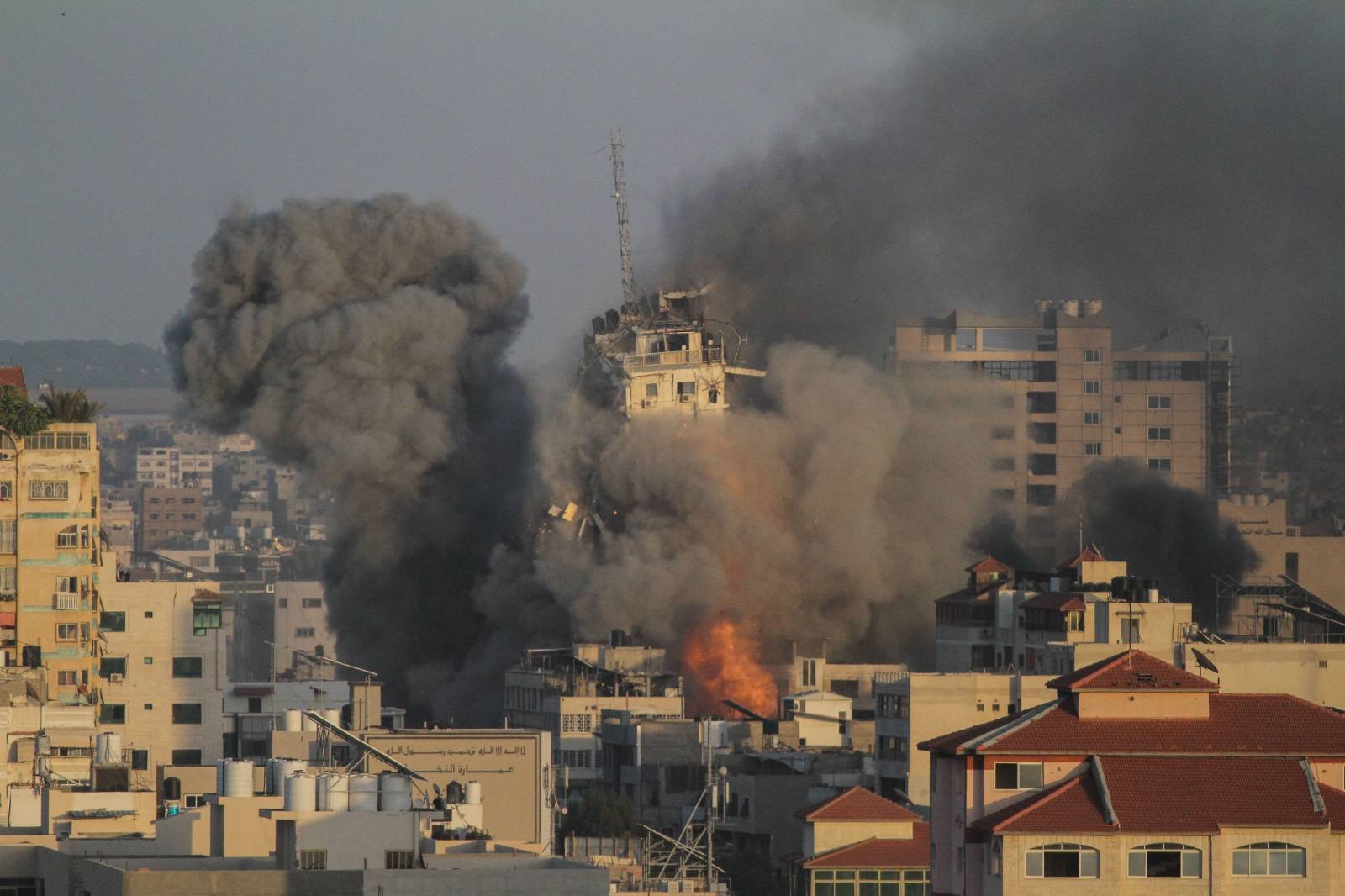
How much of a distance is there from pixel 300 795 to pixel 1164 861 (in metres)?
9.13

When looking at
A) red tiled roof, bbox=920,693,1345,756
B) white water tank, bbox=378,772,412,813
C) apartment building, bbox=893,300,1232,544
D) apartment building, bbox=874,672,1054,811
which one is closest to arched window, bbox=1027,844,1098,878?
red tiled roof, bbox=920,693,1345,756

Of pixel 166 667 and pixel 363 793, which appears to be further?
pixel 166 667

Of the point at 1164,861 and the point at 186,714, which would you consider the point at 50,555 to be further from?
the point at 1164,861

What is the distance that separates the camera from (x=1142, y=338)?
140 m

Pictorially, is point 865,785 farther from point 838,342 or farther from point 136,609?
point 838,342

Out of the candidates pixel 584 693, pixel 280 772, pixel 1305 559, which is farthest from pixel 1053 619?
pixel 280 772

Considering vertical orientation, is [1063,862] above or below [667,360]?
below

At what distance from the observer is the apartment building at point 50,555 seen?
78.3 metres

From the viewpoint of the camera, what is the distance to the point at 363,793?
40.2 metres

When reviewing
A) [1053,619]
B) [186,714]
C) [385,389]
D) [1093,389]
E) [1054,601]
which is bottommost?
[186,714]

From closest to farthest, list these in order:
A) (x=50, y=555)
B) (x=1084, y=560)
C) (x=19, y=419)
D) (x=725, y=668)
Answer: (x=19, y=419)
(x=50, y=555)
(x=1084, y=560)
(x=725, y=668)

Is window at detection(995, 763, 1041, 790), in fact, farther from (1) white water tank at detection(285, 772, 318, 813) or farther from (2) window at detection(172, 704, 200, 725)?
(2) window at detection(172, 704, 200, 725)

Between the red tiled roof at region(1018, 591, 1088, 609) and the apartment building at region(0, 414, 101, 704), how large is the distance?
2142 centimetres

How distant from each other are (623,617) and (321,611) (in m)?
64.7
